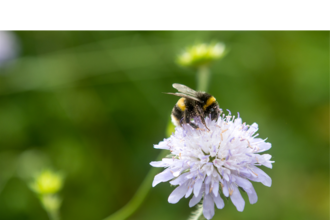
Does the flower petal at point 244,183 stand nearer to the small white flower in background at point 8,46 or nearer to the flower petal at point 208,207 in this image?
the flower petal at point 208,207

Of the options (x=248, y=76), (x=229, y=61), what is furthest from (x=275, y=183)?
(x=229, y=61)

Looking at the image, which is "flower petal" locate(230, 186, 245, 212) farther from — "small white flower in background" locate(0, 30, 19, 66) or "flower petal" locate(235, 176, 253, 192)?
"small white flower in background" locate(0, 30, 19, 66)

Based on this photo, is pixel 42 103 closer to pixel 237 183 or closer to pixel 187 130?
pixel 187 130

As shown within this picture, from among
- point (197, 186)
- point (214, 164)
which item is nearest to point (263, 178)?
point (214, 164)

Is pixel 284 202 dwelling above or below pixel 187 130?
below
